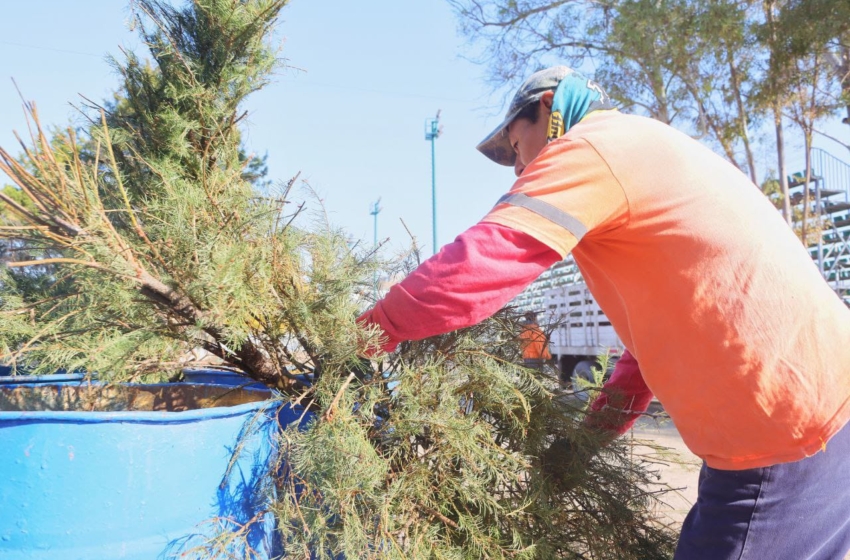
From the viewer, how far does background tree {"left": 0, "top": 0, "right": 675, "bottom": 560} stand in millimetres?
1403

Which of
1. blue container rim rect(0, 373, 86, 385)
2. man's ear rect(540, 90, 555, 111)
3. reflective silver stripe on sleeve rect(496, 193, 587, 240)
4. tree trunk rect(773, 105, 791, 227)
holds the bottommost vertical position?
blue container rim rect(0, 373, 86, 385)

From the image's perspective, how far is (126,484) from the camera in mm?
1283

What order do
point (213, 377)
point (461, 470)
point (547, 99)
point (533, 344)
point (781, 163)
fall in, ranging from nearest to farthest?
point (461, 470), point (547, 99), point (533, 344), point (213, 377), point (781, 163)

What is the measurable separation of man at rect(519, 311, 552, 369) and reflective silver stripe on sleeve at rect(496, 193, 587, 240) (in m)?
0.74

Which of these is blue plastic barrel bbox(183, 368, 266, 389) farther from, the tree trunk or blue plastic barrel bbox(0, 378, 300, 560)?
the tree trunk

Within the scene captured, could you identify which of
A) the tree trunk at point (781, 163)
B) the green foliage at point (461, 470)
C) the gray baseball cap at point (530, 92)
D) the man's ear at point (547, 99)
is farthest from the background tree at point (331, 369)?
the tree trunk at point (781, 163)

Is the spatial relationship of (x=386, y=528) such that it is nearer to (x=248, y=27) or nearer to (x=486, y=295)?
(x=486, y=295)

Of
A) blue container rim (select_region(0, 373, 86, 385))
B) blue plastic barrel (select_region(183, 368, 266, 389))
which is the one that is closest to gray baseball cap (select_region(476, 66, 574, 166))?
blue plastic barrel (select_region(183, 368, 266, 389))

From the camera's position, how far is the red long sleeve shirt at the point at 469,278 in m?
1.27

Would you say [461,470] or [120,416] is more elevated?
[120,416]

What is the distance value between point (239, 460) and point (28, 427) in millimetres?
443

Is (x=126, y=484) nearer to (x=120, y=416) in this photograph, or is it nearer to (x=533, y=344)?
(x=120, y=416)

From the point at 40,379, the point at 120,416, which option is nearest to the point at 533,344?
the point at 120,416

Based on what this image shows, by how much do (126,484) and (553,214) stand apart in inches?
42.0
